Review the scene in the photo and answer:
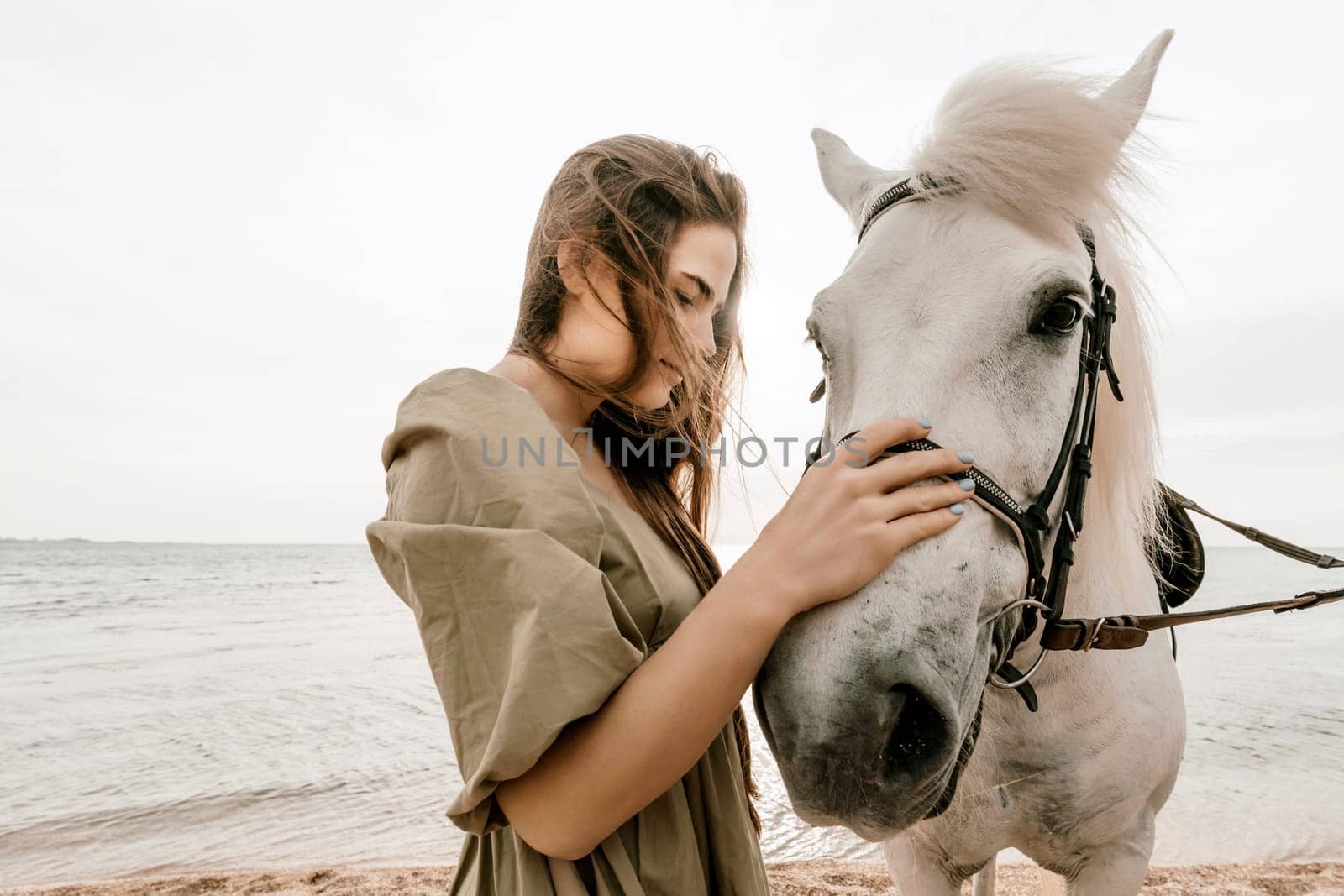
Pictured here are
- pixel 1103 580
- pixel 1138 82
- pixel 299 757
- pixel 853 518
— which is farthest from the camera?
pixel 299 757

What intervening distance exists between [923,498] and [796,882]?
11.0ft

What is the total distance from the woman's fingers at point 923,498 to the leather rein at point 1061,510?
0.10 ft

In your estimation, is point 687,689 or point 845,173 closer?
point 687,689

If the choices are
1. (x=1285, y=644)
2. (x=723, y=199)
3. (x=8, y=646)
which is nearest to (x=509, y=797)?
(x=723, y=199)

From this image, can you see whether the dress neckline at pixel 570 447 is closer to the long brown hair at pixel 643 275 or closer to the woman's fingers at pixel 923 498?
the long brown hair at pixel 643 275

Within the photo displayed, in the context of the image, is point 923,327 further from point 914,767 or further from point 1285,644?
point 1285,644

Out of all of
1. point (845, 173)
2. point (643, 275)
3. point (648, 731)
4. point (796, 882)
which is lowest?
point (796, 882)

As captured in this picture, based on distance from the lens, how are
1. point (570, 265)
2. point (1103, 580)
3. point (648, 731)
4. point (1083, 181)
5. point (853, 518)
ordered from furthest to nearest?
point (1103, 580) < point (1083, 181) < point (570, 265) < point (853, 518) < point (648, 731)

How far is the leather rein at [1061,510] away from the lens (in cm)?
109

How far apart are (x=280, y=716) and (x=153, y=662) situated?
355 cm

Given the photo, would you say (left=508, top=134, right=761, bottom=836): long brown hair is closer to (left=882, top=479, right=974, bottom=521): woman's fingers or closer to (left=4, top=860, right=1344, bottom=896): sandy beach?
(left=882, top=479, right=974, bottom=521): woman's fingers

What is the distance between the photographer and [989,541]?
41.2 inches

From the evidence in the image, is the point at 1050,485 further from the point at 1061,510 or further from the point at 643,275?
the point at 643,275

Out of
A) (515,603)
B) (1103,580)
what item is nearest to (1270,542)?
(1103,580)
